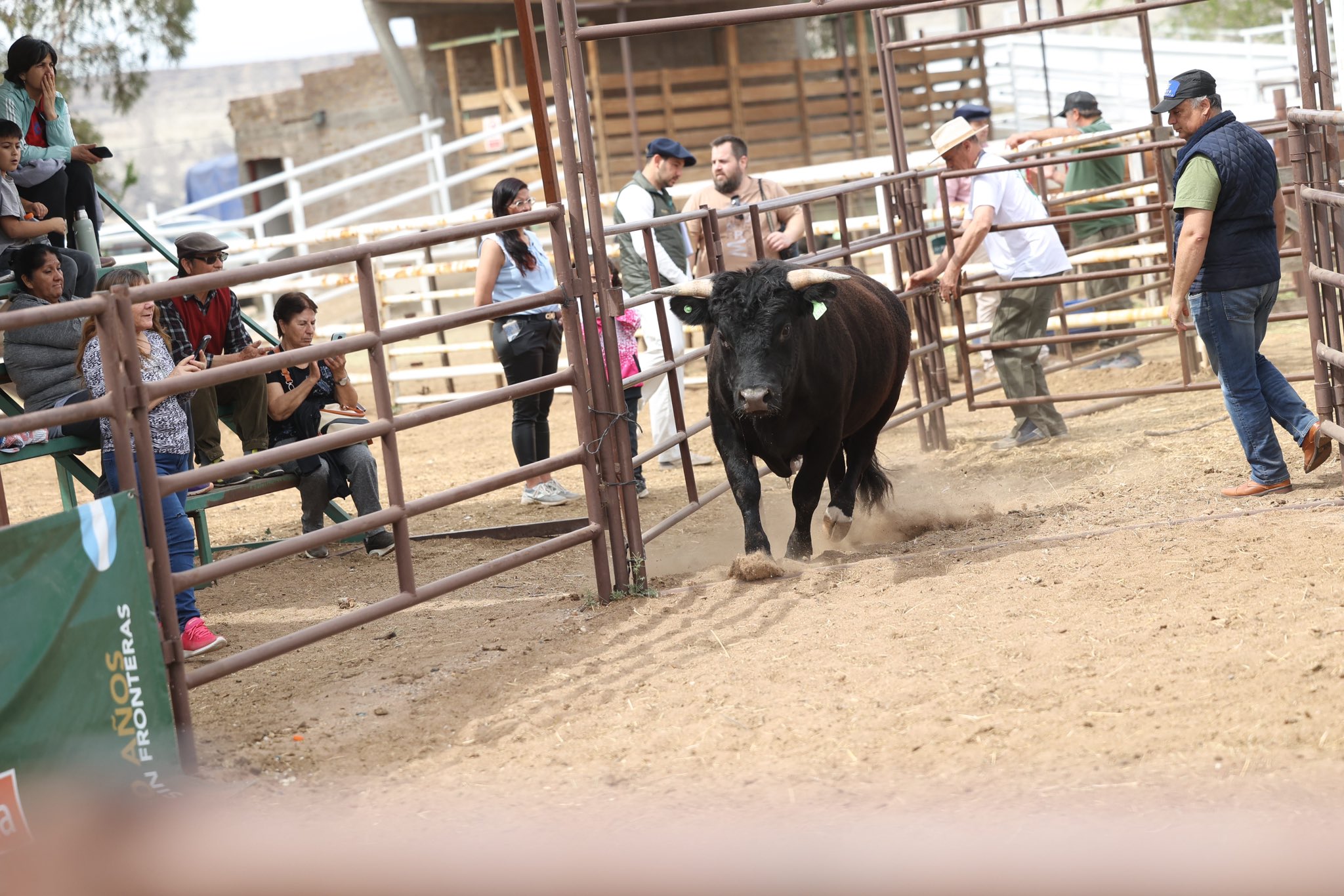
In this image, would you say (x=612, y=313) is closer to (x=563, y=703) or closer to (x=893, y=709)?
(x=563, y=703)

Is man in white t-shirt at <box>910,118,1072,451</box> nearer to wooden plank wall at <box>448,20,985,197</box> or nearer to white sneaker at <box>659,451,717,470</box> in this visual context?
white sneaker at <box>659,451,717,470</box>

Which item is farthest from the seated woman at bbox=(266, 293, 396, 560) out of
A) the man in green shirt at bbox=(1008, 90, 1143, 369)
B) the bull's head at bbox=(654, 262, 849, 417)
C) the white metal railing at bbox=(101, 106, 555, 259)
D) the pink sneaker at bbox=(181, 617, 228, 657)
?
the white metal railing at bbox=(101, 106, 555, 259)

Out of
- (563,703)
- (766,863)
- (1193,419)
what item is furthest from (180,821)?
(1193,419)

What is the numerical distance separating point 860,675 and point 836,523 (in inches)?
83.7

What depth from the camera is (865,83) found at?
20.2 meters

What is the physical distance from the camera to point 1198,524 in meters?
5.52

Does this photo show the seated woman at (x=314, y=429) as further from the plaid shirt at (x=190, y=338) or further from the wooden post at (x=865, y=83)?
the wooden post at (x=865, y=83)

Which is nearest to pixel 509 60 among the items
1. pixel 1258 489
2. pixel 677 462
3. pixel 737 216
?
pixel 677 462

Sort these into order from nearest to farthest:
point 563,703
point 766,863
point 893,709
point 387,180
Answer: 1. point 766,863
2. point 893,709
3. point 563,703
4. point 387,180

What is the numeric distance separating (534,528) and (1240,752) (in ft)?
13.9

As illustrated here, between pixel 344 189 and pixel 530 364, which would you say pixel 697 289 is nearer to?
pixel 530 364

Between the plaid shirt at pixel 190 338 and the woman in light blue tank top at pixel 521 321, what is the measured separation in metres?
Result: 1.17

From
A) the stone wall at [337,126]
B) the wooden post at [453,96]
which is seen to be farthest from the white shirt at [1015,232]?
the stone wall at [337,126]

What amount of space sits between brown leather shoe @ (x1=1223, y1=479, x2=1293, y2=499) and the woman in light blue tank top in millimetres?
3318
